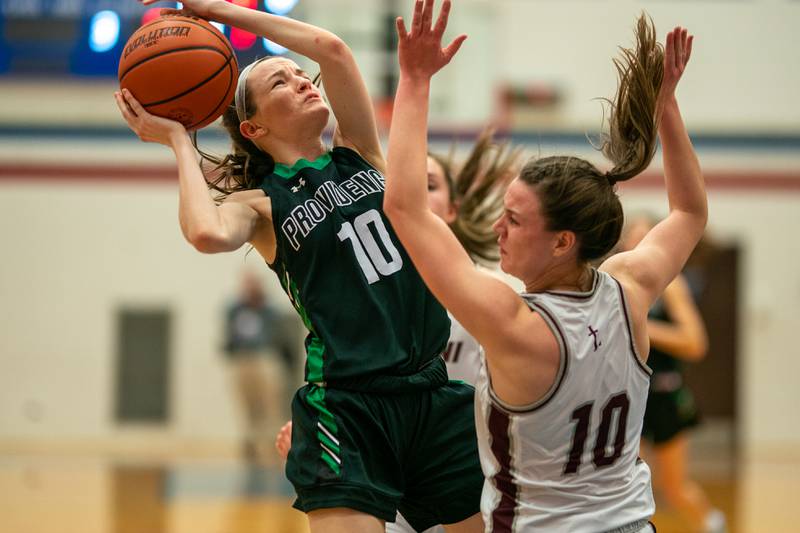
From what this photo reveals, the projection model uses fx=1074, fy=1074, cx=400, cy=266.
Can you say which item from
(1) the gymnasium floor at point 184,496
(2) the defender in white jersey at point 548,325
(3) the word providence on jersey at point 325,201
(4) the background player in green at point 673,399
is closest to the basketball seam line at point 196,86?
(3) the word providence on jersey at point 325,201

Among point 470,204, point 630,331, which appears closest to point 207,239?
point 630,331

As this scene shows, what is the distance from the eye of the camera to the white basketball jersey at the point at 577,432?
92.5 inches

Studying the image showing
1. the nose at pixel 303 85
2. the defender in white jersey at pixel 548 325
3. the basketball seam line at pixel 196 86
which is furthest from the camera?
the nose at pixel 303 85

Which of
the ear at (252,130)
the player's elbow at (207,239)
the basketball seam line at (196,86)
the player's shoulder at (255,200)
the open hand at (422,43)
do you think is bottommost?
the player's elbow at (207,239)

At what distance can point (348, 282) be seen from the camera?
2920 mm

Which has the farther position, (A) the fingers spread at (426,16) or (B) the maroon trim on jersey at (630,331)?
(B) the maroon trim on jersey at (630,331)

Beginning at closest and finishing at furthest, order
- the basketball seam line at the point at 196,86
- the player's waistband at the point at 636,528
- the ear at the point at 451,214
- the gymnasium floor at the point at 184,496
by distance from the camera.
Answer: the player's waistband at the point at 636,528 → the basketball seam line at the point at 196,86 → the ear at the point at 451,214 → the gymnasium floor at the point at 184,496

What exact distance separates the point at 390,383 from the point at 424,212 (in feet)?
2.43

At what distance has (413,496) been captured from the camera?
9.89ft

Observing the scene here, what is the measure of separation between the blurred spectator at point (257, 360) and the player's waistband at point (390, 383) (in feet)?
28.1

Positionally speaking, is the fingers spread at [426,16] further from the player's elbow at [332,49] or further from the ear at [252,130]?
the ear at [252,130]

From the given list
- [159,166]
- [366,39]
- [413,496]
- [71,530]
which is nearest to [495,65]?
[366,39]

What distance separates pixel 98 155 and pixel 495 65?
4806 mm

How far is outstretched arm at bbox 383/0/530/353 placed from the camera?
7.43ft
